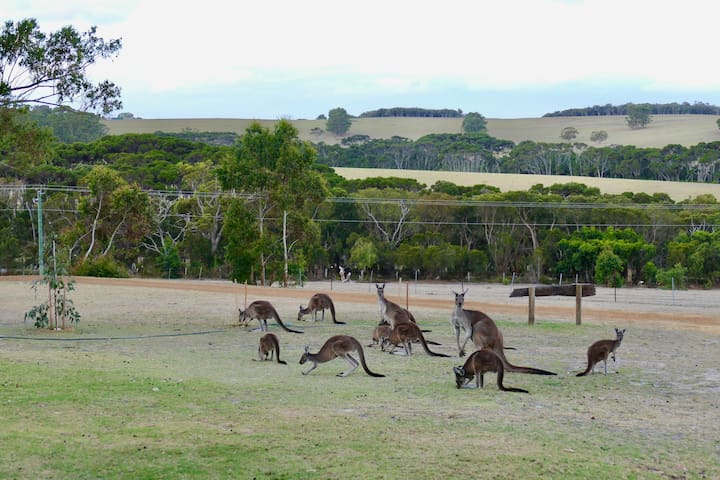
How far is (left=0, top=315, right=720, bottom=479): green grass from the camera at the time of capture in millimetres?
8820

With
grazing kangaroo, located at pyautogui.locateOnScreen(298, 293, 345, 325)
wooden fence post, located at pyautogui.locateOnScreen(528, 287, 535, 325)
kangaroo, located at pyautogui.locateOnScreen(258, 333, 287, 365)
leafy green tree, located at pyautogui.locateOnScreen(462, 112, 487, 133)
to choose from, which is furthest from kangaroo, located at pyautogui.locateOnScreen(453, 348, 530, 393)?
leafy green tree, located at pyautogui.locateOnScreen(462, 112, 487, 133)

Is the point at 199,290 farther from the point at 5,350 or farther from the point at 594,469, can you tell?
the point at 594,469

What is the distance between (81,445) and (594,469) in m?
5.21

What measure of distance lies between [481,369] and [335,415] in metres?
3.00

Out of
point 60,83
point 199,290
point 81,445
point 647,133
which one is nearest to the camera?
point 81,445

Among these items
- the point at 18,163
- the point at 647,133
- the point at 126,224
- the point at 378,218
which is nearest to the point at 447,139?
the point at 647,133

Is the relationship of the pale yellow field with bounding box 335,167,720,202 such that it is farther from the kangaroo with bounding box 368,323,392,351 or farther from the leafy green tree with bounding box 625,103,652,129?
the kangaroo with bounding box 368,323,392,351

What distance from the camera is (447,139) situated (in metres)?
152

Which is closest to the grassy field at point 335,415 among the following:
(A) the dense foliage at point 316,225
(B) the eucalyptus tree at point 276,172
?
(B) the eucalyptus tree at point 276,172

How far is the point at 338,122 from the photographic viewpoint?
18762 centimetres

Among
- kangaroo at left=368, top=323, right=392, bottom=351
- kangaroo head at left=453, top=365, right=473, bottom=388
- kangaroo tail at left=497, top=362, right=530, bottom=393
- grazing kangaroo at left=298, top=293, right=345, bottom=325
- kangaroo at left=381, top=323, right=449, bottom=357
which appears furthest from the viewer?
grazing kangaroo at left=298, top=293, right=345, bottom=325

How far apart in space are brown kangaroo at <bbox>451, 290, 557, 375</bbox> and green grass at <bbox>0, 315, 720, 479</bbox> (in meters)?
0.25

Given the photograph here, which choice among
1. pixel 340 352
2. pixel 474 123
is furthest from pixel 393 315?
pixel 474 123

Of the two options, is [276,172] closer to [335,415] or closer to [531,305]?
[531,305]
